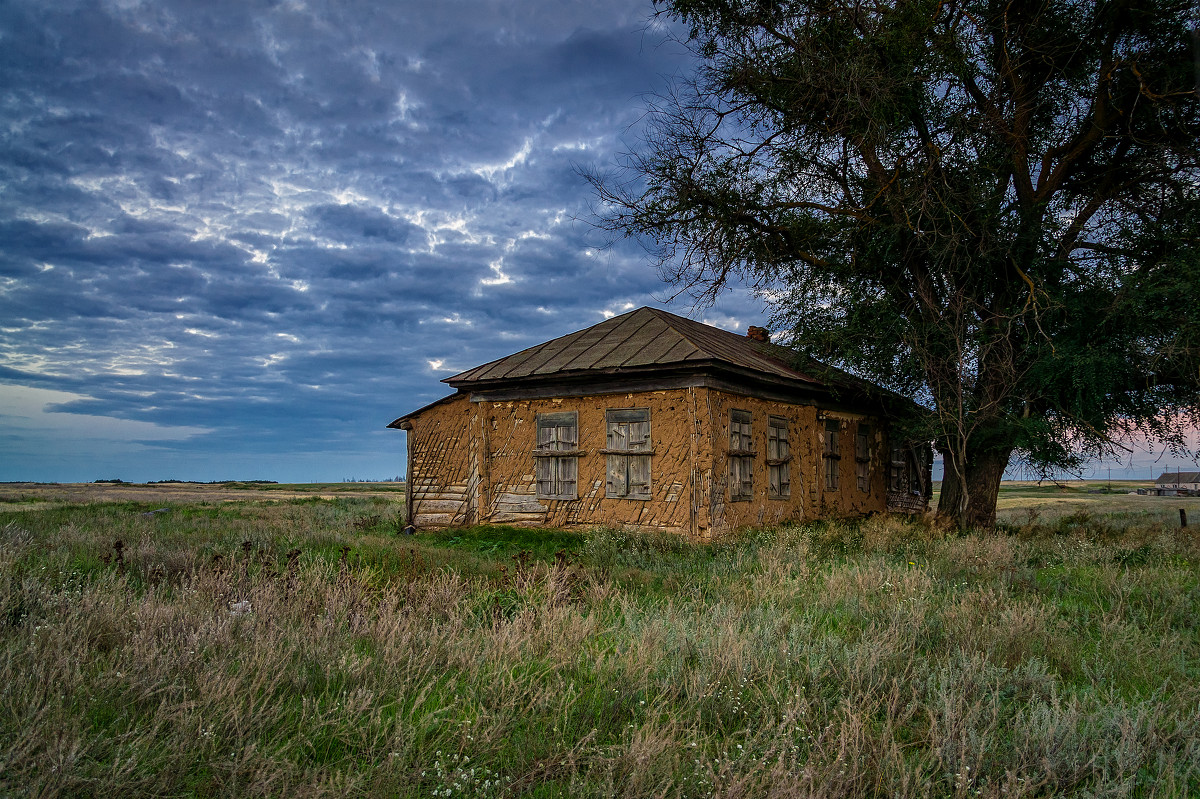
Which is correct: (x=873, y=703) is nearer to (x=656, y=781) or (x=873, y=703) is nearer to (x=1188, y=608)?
(x=656, y=781)

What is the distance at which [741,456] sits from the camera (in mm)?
13242

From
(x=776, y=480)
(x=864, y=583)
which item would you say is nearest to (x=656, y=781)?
(x=864, y=583)

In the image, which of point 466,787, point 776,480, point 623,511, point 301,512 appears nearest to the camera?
point 466,787

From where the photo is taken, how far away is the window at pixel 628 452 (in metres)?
13.1

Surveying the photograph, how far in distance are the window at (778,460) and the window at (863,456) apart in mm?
3427

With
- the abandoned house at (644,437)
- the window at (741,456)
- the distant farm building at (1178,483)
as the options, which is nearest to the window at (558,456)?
the abandoned house at (644,437)

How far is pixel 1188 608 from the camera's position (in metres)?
6.86

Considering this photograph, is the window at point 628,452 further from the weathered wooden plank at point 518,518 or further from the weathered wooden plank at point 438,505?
the weathered wooden plank at point 438,505

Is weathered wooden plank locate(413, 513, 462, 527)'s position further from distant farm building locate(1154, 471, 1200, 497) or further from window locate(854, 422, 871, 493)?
distant farm building locate(1154, 471, 1200, 497)

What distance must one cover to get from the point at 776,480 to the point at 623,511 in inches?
133

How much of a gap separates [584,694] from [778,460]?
1097 cm

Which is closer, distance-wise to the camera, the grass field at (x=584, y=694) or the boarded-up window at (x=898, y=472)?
the grass field at (x=584, y=694)

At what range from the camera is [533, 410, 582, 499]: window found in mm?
13945

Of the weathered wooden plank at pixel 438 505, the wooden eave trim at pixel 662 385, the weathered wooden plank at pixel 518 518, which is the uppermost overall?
the wooden eave trim at pixel 662 385
